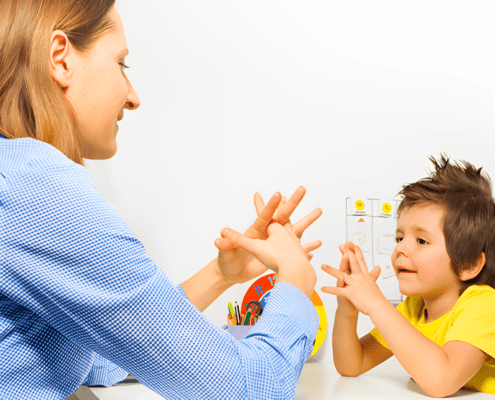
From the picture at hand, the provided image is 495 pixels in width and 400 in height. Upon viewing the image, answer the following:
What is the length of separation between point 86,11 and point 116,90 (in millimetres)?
112

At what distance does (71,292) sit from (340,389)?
65cm

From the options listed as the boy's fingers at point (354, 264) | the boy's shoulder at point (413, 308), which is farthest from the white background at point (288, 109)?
the boy's fingers at point (354, 264)

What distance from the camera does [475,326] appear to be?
84cm

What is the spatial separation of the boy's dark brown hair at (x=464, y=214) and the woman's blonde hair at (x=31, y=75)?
2.57ft

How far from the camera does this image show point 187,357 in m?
0.44

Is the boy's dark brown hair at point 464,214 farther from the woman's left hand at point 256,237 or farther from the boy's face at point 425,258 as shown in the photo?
the woman's left hand at point 256,237

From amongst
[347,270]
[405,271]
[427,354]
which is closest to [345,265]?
[347,270]

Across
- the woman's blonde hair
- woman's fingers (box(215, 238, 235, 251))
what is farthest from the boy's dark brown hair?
the woman's blonde hair

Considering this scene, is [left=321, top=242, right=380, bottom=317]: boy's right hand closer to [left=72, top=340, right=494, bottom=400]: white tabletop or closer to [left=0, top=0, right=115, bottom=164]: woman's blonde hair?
[left=72, top=340, right=494, bottom=400]: white tabletop

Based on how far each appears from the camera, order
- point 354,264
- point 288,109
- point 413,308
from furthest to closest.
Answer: point 288,109
point 413,308
point 354,264

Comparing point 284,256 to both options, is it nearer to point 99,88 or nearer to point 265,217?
point 265,217

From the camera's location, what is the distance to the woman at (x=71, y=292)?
0.42 meters

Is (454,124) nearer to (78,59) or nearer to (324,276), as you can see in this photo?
(324,276)

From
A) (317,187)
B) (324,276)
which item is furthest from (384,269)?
(317,187)
